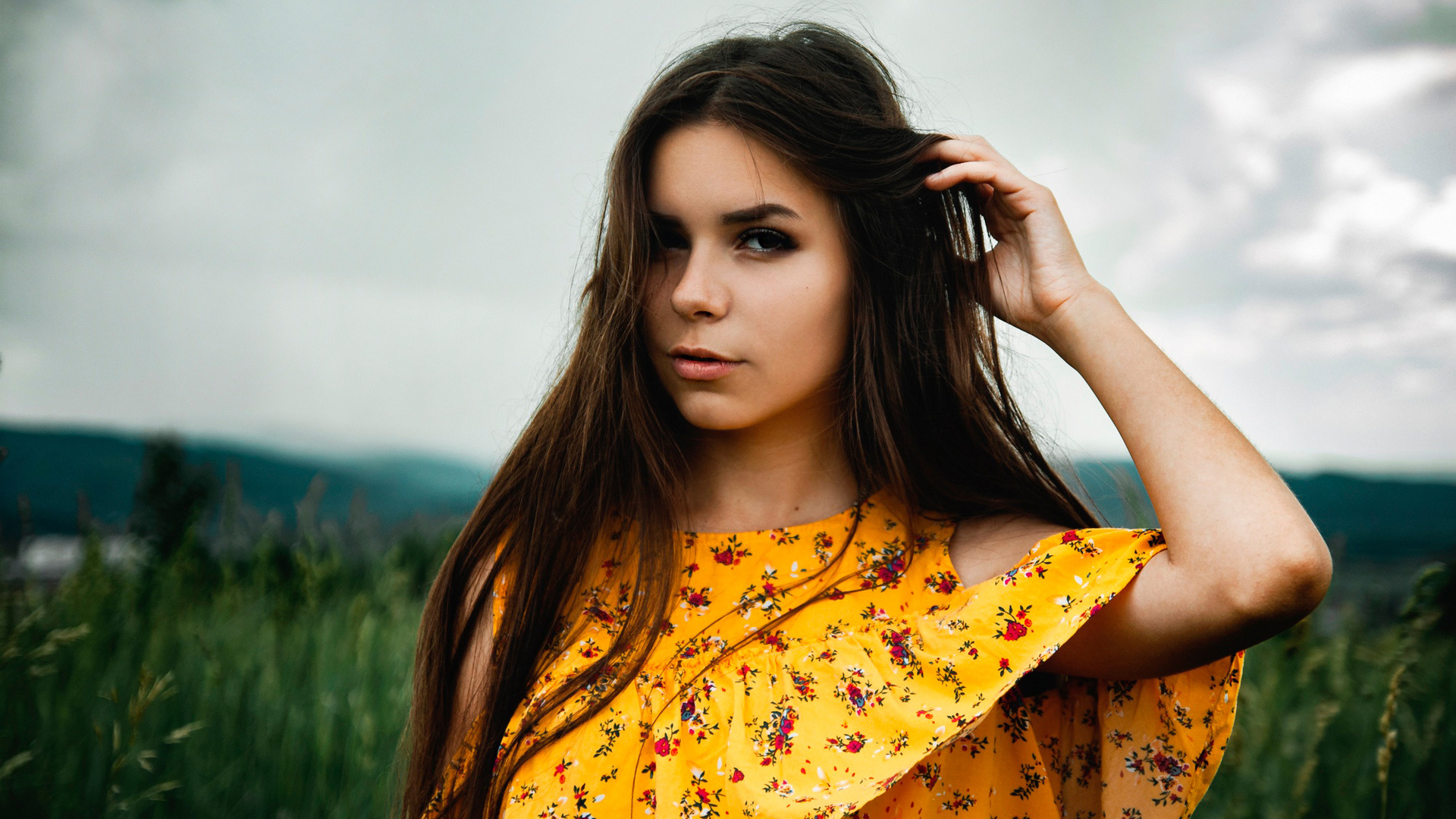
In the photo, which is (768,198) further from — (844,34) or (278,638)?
(278,638)

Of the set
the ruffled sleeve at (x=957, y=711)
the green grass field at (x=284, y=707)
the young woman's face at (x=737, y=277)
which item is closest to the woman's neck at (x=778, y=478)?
the young woman's face at (x=737, y=277)

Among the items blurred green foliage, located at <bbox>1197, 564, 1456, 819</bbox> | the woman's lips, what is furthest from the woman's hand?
blurred green foliage, located at <bbox>1197, 564, 1456, 819</bbox>

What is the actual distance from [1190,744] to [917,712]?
1.91 feet

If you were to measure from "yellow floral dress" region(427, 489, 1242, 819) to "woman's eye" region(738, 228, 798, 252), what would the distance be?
67 centimetres

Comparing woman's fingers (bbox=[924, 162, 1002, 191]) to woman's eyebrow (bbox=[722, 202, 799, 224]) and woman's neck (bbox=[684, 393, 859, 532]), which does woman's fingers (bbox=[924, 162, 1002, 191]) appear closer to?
woman's eyebrow (bbox=[722, 202, 799, 224])

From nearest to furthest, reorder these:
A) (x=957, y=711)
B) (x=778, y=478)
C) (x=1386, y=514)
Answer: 1. (x=957, y=711)
2. (x=778, y=478)
3. (x=1386, y=514)

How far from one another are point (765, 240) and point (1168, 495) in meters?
0.96

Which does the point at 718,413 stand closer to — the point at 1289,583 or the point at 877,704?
the point at 877,704

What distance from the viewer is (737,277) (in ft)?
5.65

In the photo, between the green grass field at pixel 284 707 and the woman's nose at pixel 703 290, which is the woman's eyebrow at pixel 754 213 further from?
the green grass field at pixel 284 707

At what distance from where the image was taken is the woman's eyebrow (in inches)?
67.9

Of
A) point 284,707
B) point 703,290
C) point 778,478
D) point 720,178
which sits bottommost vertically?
point 284,707

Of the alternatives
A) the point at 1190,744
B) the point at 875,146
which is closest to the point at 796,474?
the point at 875,146

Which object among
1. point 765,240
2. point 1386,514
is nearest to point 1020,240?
point 765,240
